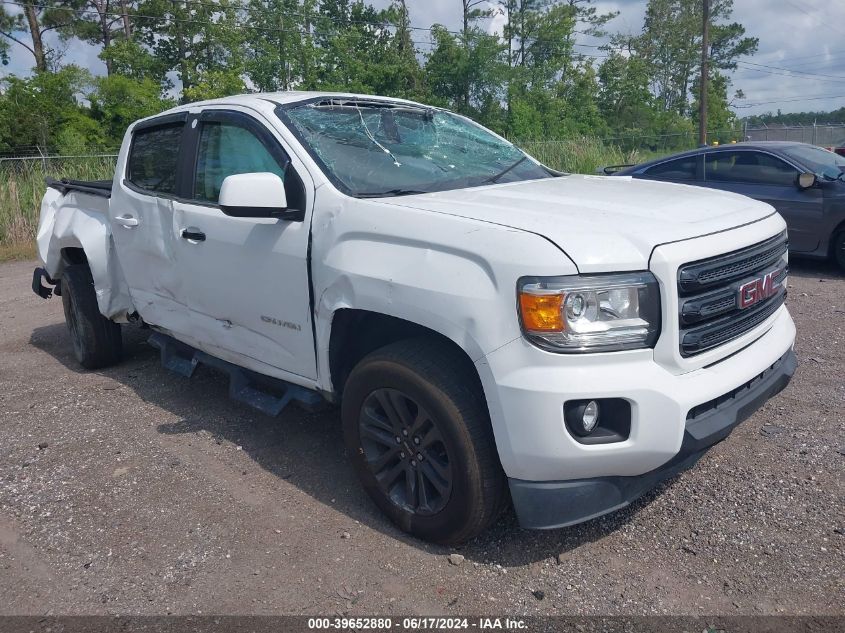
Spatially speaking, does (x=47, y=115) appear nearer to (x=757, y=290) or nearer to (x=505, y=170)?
(x=505, y=170)

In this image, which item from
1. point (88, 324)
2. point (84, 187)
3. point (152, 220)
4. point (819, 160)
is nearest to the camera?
point (152, 220)

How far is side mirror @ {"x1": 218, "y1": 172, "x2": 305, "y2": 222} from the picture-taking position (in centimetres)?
323

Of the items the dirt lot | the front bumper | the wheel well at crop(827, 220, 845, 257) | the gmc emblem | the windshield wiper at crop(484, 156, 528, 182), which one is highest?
the windshield wiper at crop(484, 156, 528, 182)

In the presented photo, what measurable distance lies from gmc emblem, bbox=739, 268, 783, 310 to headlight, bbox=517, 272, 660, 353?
0.56 metres

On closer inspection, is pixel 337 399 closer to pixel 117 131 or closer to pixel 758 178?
pixel 758 178

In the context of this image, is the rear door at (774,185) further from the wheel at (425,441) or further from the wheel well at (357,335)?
the wheel at (425,441)

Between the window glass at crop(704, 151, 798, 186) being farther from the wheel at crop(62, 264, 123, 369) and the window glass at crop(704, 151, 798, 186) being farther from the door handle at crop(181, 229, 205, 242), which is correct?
the wheel at crop(62, 264, 123, 369)

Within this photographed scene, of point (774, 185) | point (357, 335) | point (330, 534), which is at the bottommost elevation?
point (330, 534)

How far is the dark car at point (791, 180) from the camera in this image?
7.64m

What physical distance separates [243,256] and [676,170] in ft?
22.3

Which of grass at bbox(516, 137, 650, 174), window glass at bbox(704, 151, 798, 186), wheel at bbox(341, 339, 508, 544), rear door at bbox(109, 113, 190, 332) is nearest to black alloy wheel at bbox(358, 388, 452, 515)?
wheel at bbox(341, 339, 508, 544)

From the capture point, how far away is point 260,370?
380 centimetres

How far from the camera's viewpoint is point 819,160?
8.20 m

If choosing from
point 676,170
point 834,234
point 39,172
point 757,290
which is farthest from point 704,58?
point 757,290
